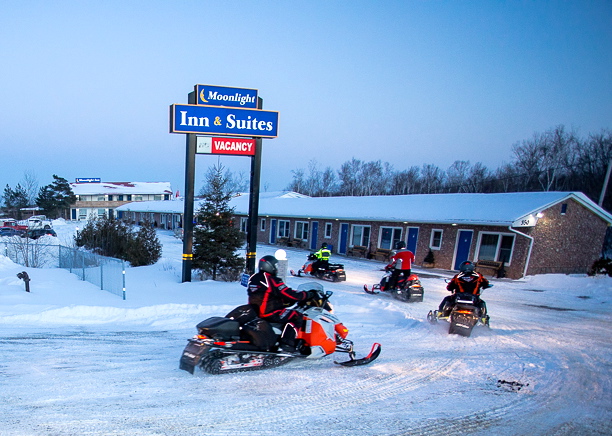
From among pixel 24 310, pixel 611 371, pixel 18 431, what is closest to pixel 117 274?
pixel 24 310

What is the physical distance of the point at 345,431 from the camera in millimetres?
3818

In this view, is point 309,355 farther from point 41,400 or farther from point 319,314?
point 41,400

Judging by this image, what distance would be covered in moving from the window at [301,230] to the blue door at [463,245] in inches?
494

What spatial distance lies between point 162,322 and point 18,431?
170 inches

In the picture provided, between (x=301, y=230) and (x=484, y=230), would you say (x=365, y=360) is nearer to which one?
(x=484, y=230)

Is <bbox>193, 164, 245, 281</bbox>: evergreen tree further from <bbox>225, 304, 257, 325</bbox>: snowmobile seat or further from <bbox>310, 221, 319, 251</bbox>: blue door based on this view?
<bbox>310, 221, 319, 251</bbox>: blue door

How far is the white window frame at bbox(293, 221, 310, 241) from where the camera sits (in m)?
29.4

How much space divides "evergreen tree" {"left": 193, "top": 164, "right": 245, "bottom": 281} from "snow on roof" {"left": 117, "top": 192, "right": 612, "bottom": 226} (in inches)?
29.2

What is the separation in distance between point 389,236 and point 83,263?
16.9 meters

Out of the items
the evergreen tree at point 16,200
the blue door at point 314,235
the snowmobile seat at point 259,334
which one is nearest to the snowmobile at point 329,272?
the snowmobile seat at point 259,334

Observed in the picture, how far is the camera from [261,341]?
17.0 feet

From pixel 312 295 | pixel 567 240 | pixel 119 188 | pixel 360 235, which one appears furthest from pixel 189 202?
pixel 119 188

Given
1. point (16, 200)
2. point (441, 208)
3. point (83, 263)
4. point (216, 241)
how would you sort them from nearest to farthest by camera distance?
1. point (83, 263)
2. point (216, 241)
3. point (441, 208)
4. point (16, 200)

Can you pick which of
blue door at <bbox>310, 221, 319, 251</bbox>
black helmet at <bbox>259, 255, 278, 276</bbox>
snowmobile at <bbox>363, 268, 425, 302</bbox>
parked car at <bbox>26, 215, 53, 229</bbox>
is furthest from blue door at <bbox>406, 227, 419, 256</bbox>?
parked car at <bbox>26, 215, 53, 229</bbox>
